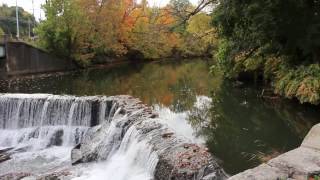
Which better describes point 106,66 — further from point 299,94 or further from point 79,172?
point 79,172

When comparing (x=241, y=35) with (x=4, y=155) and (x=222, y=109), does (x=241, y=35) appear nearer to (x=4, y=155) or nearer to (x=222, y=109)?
(x=222, y=109)

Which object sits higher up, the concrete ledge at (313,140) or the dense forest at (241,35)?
the dense forest at (241,35)

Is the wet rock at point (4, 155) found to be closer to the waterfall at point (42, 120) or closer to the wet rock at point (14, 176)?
the waterfall at point (42, 120)

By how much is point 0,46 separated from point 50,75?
4955 millimetres

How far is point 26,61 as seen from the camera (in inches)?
1435

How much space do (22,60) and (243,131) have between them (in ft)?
88.1

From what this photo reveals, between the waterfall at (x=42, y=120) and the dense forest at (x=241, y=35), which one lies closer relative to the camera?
the waterfall at (x=42, y=120)

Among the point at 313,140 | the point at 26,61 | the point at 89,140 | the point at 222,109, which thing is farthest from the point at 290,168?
the point at 26,61

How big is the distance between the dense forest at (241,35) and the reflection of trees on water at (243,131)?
5.14ft

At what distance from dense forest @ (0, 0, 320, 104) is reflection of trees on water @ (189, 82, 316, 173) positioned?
1566 mm

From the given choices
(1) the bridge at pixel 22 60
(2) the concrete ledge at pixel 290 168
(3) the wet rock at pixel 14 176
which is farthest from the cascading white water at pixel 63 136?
(1) the bridge at pixel 22 60

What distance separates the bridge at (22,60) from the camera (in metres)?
34.8

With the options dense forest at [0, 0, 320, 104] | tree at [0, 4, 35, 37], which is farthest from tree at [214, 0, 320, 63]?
tree at [0, 4, 35, 37]

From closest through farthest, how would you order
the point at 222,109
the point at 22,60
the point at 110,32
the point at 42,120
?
1. the point at 42,120
2. the point at 222,109
3. the point at 22,60
4. the point at 110,32
